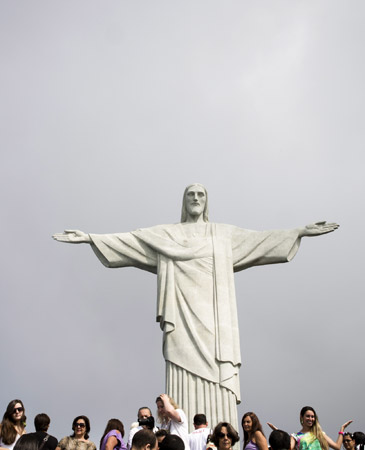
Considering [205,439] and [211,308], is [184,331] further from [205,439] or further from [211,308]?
[205,439]

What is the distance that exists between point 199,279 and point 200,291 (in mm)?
270

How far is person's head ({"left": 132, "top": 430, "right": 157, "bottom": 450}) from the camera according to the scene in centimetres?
573

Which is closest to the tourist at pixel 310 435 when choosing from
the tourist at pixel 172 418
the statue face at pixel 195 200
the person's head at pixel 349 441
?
the person's head at pixel 349 441

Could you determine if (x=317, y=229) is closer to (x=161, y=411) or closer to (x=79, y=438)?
(x=161, y=411)

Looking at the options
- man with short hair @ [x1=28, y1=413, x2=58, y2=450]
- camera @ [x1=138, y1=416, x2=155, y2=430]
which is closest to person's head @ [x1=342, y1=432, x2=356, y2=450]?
camera @ [x1=138, y1=416, x2=155, y2=430]

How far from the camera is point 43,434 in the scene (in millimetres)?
6980

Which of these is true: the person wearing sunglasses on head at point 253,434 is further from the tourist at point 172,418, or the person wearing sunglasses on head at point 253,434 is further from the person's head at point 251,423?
the tourist at point 172,418

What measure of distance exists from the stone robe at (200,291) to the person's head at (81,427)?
4.01 m

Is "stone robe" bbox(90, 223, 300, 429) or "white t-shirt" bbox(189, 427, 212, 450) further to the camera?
"stone robe" bbox(90, 223, 300, 429)

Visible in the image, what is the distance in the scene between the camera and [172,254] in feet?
46.7

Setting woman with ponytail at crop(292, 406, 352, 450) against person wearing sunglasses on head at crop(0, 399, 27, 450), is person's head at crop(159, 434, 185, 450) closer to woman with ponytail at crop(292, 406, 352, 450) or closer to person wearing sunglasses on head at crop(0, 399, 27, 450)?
person wearing sunglasses on head at crop(0, 399, 27, 450)

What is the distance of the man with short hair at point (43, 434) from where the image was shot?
6690mm

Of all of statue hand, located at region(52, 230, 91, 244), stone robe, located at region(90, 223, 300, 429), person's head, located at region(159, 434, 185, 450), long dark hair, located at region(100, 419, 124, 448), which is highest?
statue hand, located at region(52, 230, 91, 244)

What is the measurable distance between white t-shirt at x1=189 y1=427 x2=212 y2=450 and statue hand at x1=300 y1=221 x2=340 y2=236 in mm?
6261
